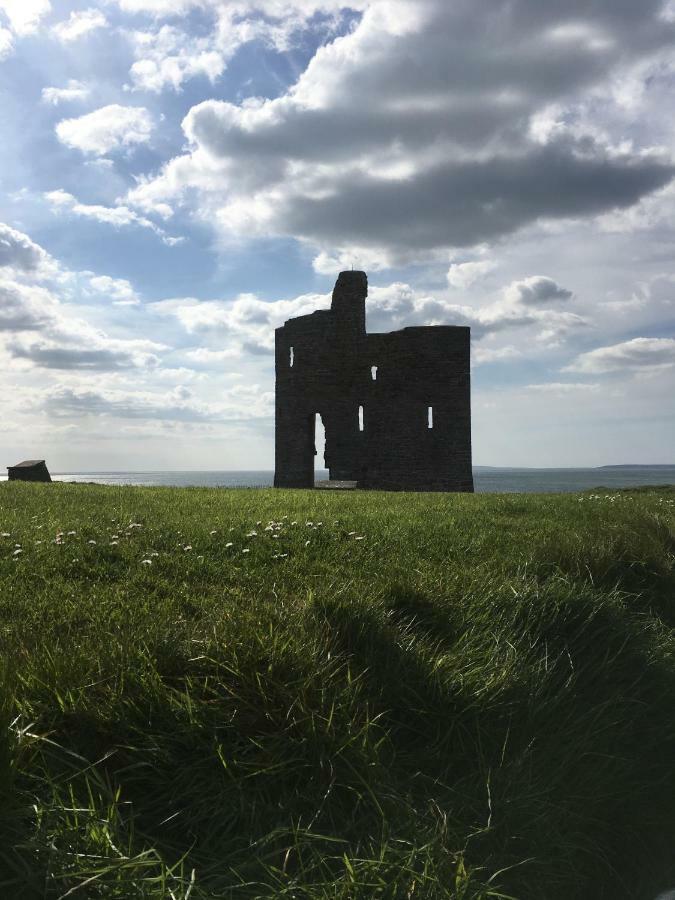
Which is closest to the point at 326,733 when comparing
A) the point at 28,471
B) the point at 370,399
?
the point at 28,471

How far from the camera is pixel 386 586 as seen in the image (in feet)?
15.6

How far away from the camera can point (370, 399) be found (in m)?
26.3

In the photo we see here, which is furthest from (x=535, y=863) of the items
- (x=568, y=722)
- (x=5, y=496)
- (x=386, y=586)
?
(x=5, y=496)

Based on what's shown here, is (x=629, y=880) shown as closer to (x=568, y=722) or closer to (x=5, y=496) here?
(x=568, y=722)

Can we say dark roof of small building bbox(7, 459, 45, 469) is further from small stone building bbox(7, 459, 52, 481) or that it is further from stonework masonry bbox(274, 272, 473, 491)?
stonework masonry bbox(274, 272, 473, 491)

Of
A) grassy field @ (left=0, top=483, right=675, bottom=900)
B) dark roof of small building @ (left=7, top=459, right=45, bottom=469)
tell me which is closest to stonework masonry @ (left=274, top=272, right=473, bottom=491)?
dark roof of small building @ (left=7, top=459, right=45, bottom=469)

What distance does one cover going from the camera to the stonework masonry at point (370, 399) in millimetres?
25281

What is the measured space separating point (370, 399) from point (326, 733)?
77.4ft

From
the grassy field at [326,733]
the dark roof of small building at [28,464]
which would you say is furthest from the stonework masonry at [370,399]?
the grassy field at [326,733]

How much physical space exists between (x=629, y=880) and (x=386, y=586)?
217 cm

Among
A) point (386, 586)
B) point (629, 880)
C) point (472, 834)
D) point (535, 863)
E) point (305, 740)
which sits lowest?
point (629, 880)

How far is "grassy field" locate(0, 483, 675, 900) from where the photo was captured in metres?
2.44

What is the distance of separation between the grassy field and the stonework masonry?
1982cm

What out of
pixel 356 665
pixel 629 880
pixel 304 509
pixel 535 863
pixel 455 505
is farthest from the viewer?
pixel 455 505
